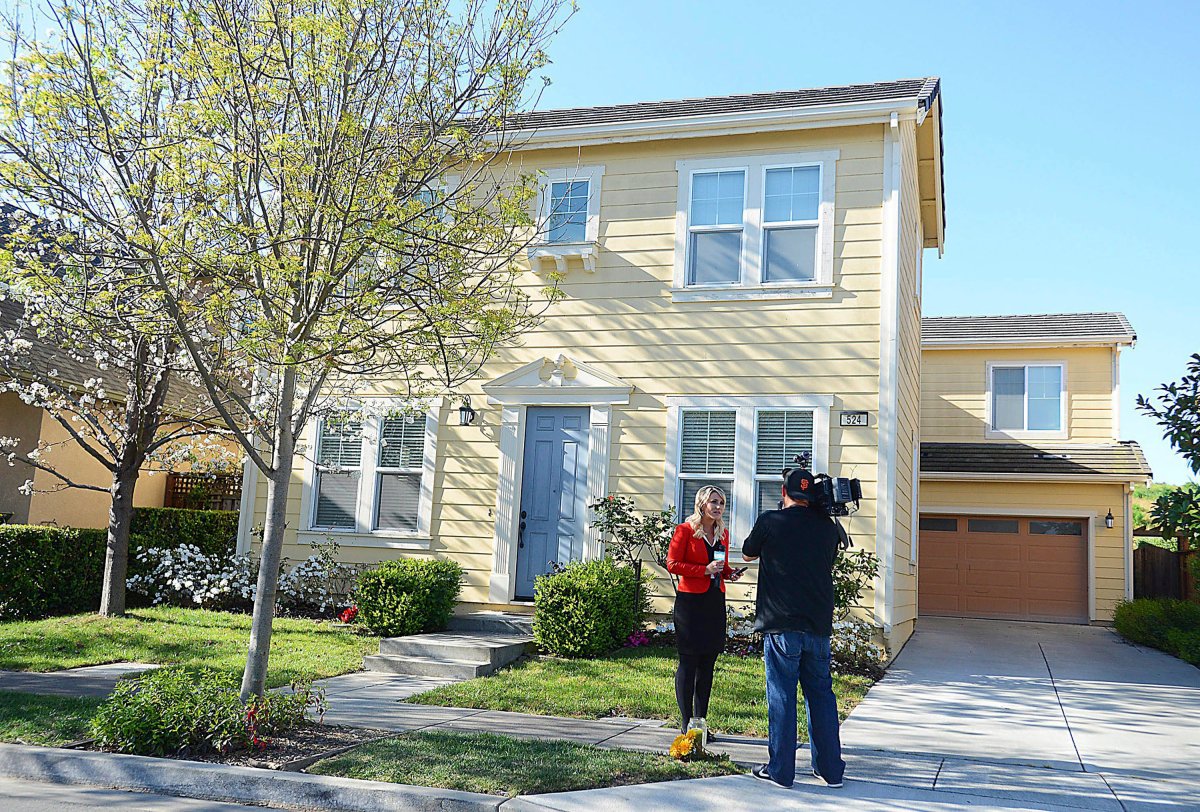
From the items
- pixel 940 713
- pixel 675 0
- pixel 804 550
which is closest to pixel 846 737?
pixel 940 713

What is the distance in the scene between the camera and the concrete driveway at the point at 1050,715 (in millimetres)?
6121

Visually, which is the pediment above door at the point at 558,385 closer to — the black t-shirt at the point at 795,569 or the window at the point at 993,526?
the black t-shirt at the point at 795,569

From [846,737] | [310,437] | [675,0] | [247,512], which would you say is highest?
[675,0]

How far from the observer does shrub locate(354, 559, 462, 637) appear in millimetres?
10594

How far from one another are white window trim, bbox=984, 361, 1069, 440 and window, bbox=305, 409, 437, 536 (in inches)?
Answer: 491

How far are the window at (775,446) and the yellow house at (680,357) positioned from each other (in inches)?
0.7

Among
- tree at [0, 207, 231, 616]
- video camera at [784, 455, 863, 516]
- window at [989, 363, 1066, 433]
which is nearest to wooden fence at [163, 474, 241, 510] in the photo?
tree at [0, 207, 231, 616]

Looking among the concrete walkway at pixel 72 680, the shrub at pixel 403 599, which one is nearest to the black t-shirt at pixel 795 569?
the concrete walkway at pixel 72 680

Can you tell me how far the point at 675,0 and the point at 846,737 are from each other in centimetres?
612

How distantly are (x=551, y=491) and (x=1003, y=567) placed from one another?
1083cm

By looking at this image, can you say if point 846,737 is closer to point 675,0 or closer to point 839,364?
point 839,364

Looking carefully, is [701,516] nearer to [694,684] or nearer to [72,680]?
[694,684]

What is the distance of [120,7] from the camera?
6.93 m

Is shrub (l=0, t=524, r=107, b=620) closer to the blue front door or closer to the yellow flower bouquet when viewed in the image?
the blue front door
